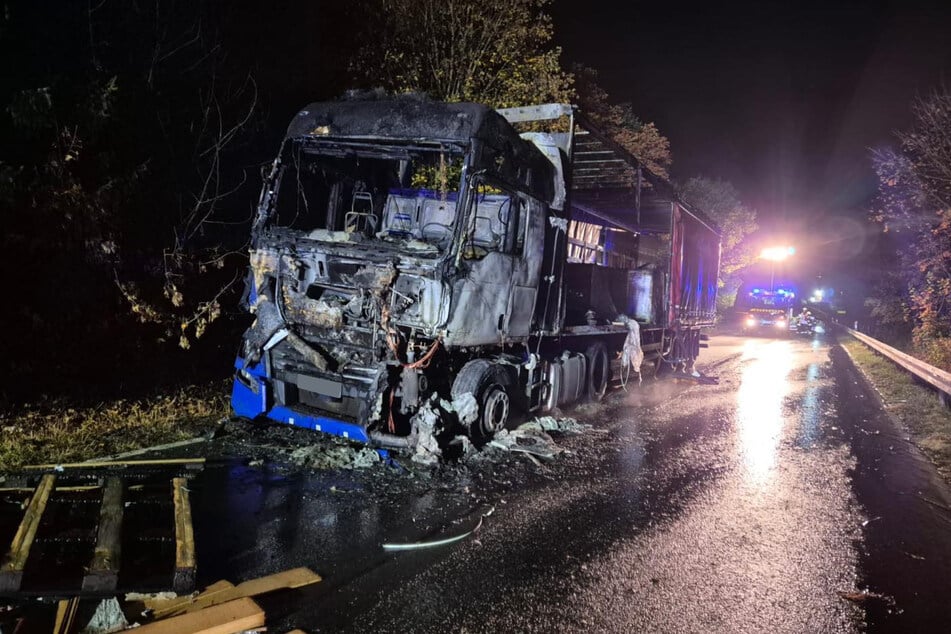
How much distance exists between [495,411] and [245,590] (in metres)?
3.75

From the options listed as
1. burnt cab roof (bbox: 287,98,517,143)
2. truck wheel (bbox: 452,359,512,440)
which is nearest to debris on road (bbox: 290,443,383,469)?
truck wheel (bbox: 452,359,512,440)

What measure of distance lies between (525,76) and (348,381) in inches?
366

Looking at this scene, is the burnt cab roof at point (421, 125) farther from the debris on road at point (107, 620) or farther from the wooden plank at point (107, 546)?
the debris on road at point (107, 620)

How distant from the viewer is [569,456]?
6.50 meters

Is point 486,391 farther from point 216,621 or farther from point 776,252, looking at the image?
point 776,252

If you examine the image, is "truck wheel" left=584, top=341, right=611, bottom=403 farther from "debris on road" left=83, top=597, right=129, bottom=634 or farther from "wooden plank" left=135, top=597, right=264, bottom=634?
"debris on road" left=83, top=597, right=129, bottom=634

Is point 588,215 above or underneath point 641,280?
above

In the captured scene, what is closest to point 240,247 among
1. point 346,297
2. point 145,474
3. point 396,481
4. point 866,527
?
point 346,297

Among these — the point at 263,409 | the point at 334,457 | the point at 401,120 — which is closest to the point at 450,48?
the point at 401,120

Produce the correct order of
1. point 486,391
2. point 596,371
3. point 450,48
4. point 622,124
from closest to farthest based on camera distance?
point 486,391, point 596,371, point 450,48, point 622,124

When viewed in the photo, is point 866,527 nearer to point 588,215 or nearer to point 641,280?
point 588,215

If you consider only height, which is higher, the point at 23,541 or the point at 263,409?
the point at 263,409

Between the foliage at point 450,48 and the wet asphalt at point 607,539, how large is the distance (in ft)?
26.0

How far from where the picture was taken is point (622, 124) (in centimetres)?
2464
